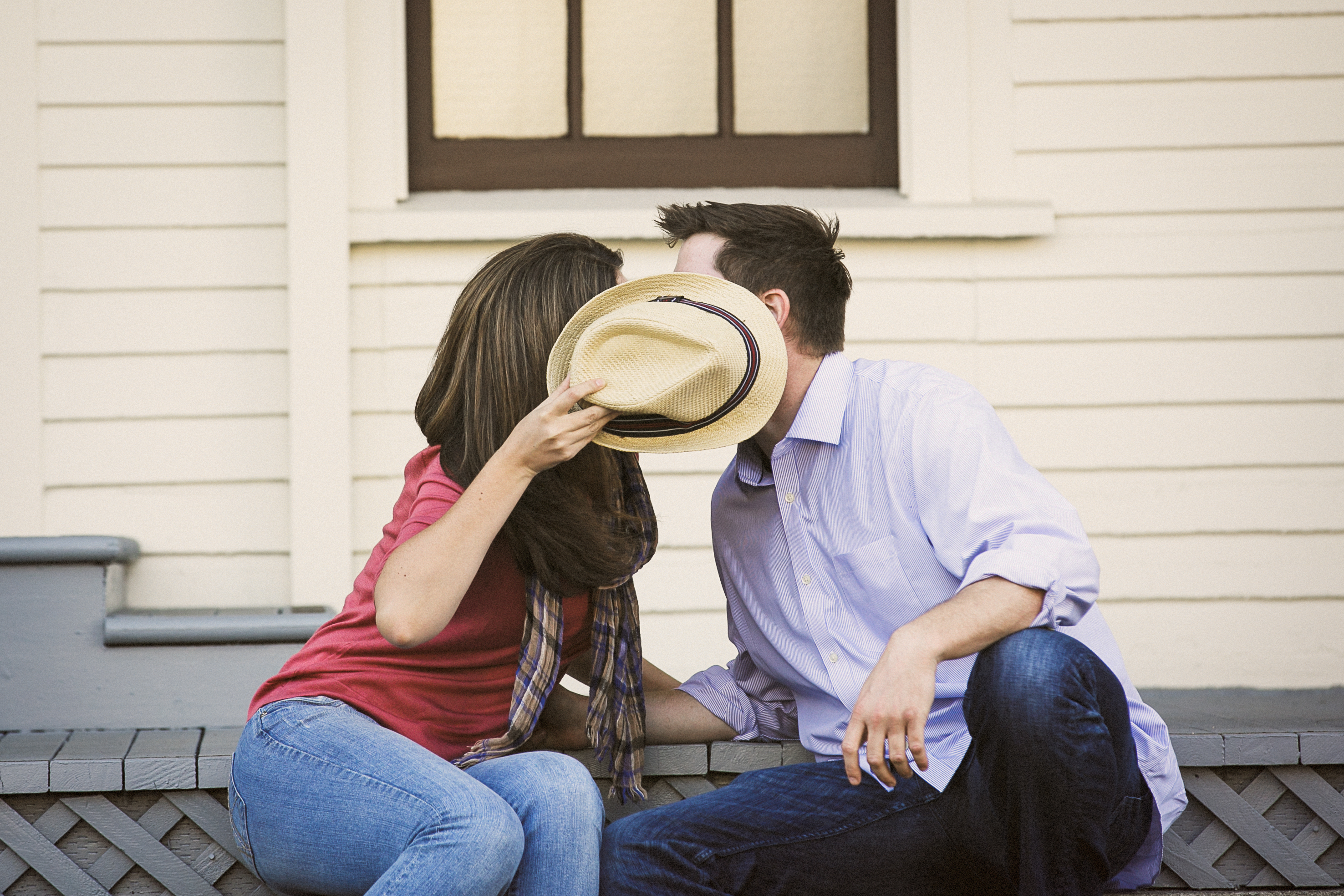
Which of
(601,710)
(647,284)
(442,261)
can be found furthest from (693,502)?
(647,284)

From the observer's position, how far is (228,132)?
3.14m

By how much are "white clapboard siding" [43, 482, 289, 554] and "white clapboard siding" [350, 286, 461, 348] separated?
48 cm

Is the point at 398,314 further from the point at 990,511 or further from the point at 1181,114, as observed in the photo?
the point at 1181,114

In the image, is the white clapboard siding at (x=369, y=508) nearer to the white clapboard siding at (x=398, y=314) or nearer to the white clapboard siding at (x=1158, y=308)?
the white clapboard siding at (x=398, y=314)

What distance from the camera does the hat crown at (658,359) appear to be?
1658mm

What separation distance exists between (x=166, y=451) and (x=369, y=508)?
57 centimetres

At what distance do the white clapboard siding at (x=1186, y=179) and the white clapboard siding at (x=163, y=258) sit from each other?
211cm

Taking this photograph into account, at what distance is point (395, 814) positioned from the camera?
61.6 inches

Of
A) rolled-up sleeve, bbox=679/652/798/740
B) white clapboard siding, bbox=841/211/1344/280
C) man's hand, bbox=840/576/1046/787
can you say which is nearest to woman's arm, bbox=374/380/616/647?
man's hand, bbox=840/576/1046/787

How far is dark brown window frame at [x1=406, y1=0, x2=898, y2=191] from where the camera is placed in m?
3.29

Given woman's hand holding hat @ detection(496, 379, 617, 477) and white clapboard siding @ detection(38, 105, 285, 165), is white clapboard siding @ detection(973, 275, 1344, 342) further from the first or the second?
white clapboard siding @ detection(38, 105, 285, 165)

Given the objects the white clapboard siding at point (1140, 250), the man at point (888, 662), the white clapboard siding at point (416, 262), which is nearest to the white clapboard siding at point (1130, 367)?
the white clapboard siding at point (1140, 250)

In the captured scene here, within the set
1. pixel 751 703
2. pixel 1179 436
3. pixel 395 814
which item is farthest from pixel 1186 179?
pixel 395 814

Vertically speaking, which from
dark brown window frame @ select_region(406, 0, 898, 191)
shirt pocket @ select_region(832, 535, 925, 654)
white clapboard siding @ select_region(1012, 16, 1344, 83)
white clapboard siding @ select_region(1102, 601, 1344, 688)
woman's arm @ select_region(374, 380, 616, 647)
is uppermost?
white clapboard siding @ select_region(1012, 16, 1344, 83)
